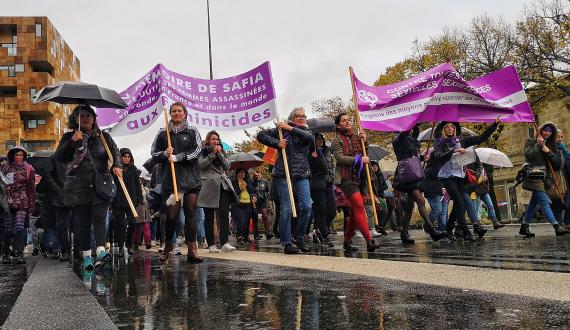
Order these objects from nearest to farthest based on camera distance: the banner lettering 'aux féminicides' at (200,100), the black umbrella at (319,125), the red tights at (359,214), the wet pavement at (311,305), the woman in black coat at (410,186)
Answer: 1. the wet pavement at (311,305)
2. the red tights at (359,214)
3. the woman in black coat at (410,186)
4. the banner lettering 'aux féminicides' at (200,100)
5. the black umbrella at (319,125)

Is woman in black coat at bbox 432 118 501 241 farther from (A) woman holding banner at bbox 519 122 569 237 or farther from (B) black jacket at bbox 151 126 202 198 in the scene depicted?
(B) black jacket at bbox 151 126 202 198

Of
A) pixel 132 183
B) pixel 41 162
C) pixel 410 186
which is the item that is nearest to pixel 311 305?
pixel 410 186

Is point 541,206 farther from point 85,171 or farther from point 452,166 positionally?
point 85,171

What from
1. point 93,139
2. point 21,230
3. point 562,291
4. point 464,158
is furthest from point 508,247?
point 21,230

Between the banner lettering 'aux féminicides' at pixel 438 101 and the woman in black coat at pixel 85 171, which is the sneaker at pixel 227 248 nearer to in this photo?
the woman in black coat at pixel 85 171

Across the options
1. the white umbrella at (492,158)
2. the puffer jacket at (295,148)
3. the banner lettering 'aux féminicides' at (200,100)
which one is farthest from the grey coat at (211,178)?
the white umbrella at (492,158)

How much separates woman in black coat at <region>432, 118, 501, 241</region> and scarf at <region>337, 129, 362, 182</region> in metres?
1.70

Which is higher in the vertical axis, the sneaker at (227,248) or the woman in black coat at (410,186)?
the woman in black coat at (410,186)

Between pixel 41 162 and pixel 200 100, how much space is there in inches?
127

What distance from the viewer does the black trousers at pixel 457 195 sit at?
9.25 metres

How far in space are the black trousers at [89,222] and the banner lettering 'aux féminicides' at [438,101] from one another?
13.6ft

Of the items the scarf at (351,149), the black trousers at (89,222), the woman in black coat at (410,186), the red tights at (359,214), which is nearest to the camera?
the black trousers at (89,222)

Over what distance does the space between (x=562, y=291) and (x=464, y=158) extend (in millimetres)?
5755

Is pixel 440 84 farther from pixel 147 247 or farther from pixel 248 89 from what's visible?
pixel 147 247
